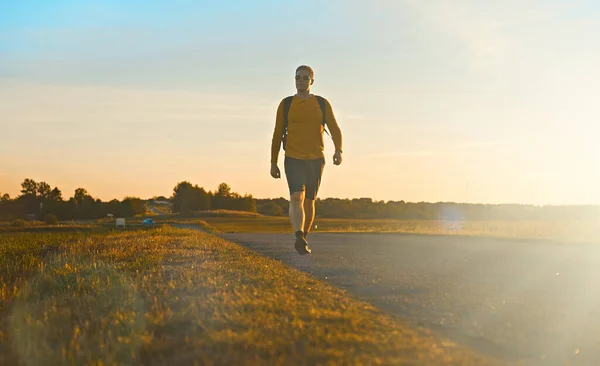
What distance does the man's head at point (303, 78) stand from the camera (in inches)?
345

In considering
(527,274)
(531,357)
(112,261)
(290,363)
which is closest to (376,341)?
(290,363)

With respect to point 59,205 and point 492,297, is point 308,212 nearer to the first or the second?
point 492,297

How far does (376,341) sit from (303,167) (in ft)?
18.5

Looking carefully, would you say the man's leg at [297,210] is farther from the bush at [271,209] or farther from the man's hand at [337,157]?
the bush at [271,209]

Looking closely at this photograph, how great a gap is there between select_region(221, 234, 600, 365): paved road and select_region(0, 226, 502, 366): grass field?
1.14 ft

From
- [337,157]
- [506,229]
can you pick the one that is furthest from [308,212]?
[506,229]

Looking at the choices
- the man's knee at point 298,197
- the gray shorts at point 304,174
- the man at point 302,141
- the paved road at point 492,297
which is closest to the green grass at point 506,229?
the paved road at point 492,297

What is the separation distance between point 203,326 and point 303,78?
577 centimetres

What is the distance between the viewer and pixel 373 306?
14.8 feet

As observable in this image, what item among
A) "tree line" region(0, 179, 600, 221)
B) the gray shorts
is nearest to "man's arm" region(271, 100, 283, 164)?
the gray shorts

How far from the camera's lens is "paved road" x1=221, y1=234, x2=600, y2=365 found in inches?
145

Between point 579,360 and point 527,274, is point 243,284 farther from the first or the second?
point 527,274

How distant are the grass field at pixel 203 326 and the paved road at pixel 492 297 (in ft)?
1.14

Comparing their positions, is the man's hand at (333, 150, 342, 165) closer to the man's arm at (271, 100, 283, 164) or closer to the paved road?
the man's arm at (271, 100, 283, 164)
